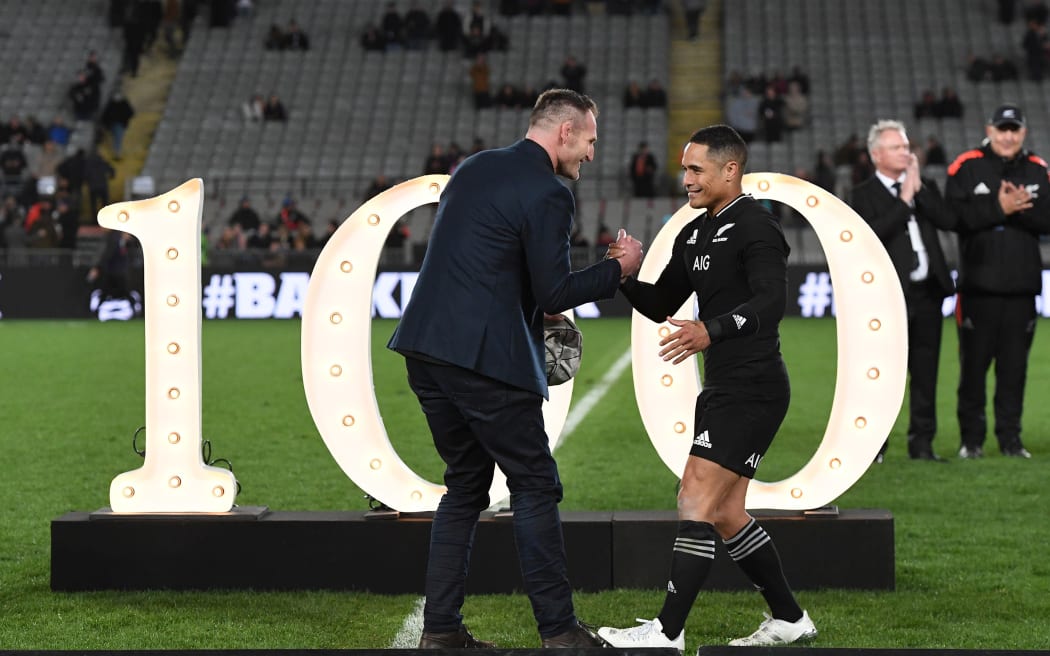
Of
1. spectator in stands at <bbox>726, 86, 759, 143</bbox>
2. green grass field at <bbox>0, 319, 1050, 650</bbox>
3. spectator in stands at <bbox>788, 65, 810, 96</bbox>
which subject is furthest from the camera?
spectator in stands at <bbox>788, 65, 810, 96</bbox>

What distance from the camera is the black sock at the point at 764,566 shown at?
507cm

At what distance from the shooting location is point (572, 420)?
12.1 meters

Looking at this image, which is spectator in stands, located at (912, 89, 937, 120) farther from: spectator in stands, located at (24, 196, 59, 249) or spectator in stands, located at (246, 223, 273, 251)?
spectator in stands, located at (24, 196, 59, 249)

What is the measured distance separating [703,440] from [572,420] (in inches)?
283

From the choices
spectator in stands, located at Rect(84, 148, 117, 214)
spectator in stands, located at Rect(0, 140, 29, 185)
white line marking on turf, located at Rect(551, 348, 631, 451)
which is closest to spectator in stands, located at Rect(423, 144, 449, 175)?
spectator in stands, located at Rect(84, 148, 117, 214)

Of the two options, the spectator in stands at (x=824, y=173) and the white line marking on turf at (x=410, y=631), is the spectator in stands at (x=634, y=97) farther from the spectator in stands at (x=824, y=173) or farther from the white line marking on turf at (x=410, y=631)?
the white line marking on turf at (x=410, y=631)

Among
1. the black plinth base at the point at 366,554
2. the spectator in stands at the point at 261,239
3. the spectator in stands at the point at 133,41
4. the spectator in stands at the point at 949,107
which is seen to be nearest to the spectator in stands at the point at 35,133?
the spectator in stands at the point at 133,41

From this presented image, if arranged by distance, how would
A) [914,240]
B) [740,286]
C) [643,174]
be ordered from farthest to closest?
[643,174] < [914,240] < [740,286]

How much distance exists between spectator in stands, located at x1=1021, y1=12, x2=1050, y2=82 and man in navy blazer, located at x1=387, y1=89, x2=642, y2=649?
30753 millimetres

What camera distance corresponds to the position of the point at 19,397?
1342cm

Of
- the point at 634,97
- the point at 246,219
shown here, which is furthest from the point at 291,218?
the point at 634,97

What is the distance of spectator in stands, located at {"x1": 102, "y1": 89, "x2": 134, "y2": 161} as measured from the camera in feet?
107

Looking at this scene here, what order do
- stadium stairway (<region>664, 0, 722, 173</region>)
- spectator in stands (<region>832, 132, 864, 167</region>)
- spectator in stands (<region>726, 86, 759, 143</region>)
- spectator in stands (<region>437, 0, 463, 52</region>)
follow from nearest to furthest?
spectator in stands (<region>832, 132, 864, 167</region>) < spectator in stands (<region>726, 86, 759, 143</region>) < stadium stairway (<region>664, 0, 722, 173</region>) < spectator in stands (<region>437, 0, 463, 52</region>)

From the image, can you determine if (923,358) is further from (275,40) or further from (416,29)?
(275,40)
